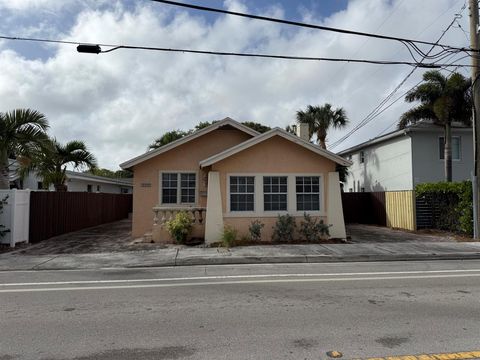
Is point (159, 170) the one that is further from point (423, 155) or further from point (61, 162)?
point (423, 155)

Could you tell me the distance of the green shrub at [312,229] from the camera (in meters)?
14.7

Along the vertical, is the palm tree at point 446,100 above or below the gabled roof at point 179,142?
above

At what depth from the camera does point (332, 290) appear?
25.0 ft

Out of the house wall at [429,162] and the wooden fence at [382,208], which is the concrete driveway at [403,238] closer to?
the wooden fence at [382,208]

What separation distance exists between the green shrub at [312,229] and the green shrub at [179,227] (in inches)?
163

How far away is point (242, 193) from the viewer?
49.2 ft

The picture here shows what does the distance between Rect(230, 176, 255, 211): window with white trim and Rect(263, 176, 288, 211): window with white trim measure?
48 cm

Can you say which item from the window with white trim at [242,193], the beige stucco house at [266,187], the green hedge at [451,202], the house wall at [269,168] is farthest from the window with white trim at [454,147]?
the window with white trim at [242,193]

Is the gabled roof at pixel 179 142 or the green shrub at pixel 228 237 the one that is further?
the gabled roof at pixel 179 142

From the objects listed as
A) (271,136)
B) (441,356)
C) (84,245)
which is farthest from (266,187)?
(441,356)

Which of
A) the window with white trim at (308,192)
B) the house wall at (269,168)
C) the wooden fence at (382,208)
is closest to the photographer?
the house wall at (269,168)

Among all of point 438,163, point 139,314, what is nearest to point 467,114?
point 438,163

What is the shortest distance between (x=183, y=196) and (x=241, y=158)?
12.2 feet

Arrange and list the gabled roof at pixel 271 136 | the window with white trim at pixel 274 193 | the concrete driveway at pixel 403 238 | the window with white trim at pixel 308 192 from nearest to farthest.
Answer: the gabled roof at pixel 271 136, the window with white trim at pixel 274 193, the window with white trim at pixel 308 192, the concrete driveway at pixel 403 238
